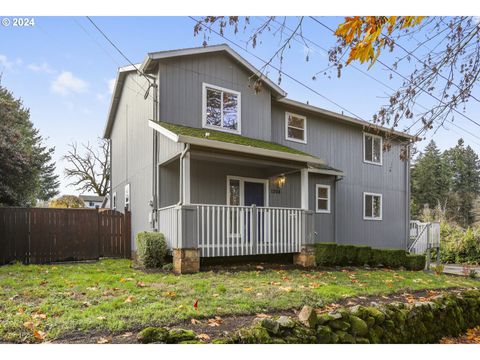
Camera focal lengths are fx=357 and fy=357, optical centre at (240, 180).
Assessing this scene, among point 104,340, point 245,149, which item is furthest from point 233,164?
point 104,340

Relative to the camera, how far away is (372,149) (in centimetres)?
1213

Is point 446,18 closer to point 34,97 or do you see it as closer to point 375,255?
point 34,97

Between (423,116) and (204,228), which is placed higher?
(423,116)

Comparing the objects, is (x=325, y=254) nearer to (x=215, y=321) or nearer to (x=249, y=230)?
(x=249, y=230)

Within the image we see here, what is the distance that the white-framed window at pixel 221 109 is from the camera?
27.3ft

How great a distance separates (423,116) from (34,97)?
15.3 feet

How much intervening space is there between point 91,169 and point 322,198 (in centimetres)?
821

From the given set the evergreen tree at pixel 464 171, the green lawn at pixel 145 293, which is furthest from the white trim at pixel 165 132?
the evergreen tree at pixel 464 171

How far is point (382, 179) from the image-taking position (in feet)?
40.3

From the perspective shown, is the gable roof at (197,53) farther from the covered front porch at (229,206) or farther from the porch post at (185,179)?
the porch post at (185,179)

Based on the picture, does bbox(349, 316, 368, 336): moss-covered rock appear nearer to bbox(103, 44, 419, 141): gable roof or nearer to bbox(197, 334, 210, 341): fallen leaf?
bbox(197, 334, 210, 341): fallen leaf

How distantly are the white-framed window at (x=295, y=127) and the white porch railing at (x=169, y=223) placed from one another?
14.8 feet

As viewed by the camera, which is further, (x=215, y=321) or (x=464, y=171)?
(x=464, y=171)
